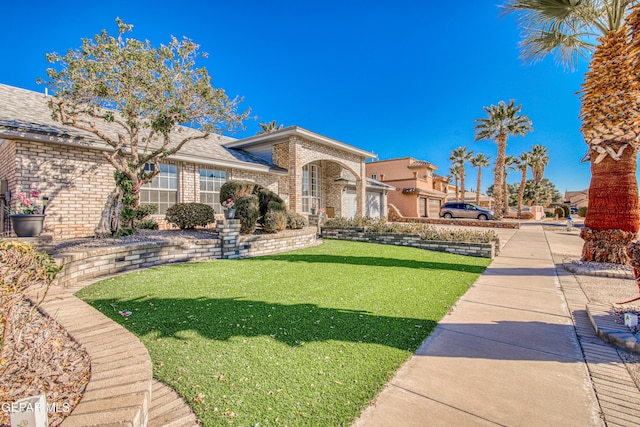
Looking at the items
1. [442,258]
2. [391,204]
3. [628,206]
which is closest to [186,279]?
[442,258]

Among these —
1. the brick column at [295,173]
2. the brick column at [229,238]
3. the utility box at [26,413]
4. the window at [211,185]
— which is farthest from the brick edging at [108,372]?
the brick column at [295,173]

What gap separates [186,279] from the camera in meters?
5.68

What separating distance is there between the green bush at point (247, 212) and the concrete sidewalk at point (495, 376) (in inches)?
259

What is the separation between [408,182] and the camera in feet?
95.5

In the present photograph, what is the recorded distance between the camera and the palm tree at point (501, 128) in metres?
24.9

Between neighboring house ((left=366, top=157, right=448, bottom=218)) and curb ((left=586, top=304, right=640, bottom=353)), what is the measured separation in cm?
2474

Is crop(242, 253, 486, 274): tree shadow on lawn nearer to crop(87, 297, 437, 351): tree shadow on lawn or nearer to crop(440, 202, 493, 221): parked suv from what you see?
crop(87, 297, 437, 351): tree shadow on lawn

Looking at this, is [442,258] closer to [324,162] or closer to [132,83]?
[132,83]

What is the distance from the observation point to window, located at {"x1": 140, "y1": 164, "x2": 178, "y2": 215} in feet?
36.1

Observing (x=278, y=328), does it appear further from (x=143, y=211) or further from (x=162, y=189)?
(x=162, y=189)

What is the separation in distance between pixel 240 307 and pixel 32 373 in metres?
2.40

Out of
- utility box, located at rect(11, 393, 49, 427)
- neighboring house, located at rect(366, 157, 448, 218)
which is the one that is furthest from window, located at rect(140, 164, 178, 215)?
neighboring house, located at rect(366, 157, 448, 218)

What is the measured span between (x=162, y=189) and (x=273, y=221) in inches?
199

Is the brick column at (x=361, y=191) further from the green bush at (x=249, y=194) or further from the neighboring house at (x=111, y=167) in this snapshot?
the green bush at (x=249, y=194)
